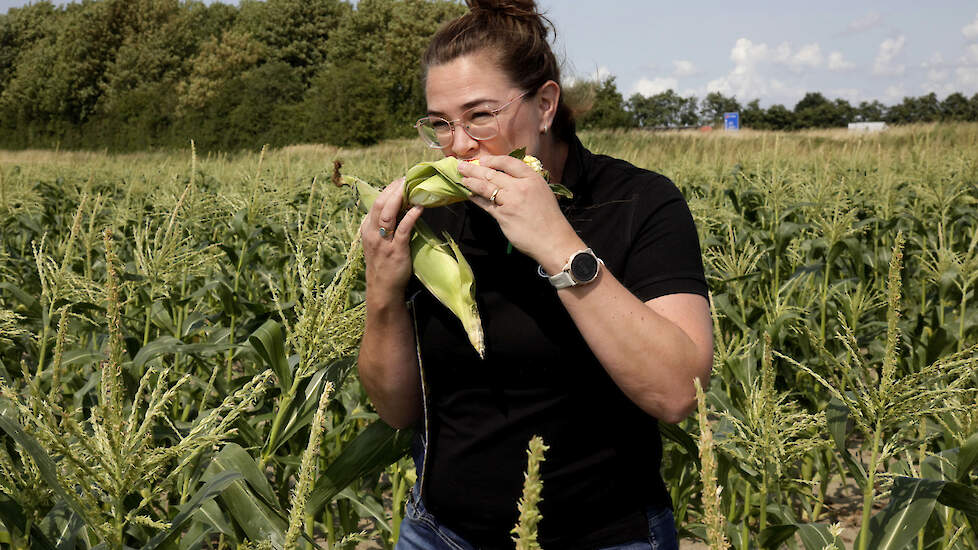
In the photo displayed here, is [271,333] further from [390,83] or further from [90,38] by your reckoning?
[90,38]

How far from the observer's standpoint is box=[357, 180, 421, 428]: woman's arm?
179 cm

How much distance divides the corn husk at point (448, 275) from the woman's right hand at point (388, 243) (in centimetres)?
4

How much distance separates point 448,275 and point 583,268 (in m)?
0.38

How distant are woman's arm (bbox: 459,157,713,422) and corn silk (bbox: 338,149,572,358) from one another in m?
0.13

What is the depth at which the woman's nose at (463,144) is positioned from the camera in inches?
72.2

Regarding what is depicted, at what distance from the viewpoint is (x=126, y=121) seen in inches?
1633

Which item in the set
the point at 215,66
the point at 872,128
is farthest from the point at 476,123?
the point at 215,66

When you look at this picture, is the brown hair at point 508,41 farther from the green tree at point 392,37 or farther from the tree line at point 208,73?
the green tree at point 392,37

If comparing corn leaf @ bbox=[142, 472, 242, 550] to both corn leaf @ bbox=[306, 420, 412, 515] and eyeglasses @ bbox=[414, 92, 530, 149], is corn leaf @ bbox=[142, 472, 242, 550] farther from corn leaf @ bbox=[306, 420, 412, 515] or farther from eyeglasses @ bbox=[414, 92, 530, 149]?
eyeglasses @ bbox=[414, 92, 530, 149]

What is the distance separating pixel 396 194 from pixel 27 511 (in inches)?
44.0

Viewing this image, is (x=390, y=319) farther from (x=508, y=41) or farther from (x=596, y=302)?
(x=508, y=41)

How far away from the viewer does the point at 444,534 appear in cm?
200

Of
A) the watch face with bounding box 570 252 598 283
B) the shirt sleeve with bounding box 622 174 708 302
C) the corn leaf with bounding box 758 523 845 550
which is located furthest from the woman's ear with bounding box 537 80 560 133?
the corn leaf with bounding box 758 523 845 550

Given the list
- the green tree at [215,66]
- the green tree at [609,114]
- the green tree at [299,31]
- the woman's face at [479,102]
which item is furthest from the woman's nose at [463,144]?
the green tree at [299,31]
